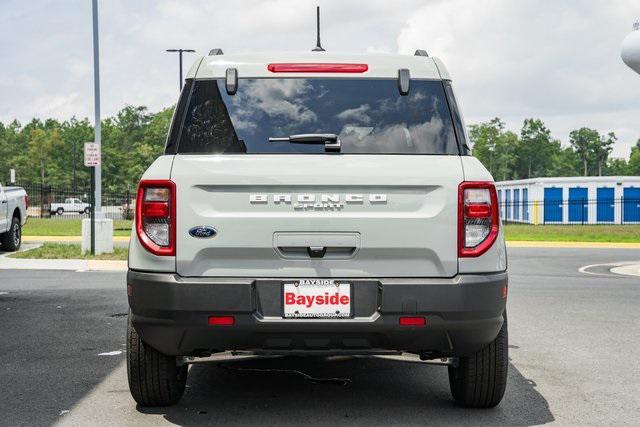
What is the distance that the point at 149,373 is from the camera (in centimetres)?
491

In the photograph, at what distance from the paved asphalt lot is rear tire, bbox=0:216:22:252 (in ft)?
34.6

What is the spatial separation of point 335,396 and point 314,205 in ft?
5.48

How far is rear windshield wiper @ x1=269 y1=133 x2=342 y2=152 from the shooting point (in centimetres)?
452

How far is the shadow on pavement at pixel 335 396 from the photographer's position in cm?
493

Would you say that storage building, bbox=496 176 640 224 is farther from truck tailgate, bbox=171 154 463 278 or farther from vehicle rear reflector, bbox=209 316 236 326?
vehicle rear reflector, bbox=209 316 236 326

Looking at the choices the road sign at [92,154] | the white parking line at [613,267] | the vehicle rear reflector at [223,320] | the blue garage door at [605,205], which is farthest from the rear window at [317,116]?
the blue garage door at [605,205]

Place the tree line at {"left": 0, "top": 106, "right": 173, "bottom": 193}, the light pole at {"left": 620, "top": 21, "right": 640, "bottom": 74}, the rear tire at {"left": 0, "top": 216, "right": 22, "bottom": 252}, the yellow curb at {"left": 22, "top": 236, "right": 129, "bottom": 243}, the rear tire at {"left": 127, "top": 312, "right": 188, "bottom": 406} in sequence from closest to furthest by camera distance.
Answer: the rear tire at {"left": 127, "top": 312, "right": 188, "bottom": 406} → the rear tire at {"left": 0, "top": 216, "right": 22, "bottom": 252} → the yellow curb at {"left": 22, "top": 236, "right": 129, "bottom": 243} → the light pole at {"left": 620, "top": 21, "right": 640, "bottom": 74} → the tree line at {"left": 0, "top": 106, "right": 173, "bottom": 193}

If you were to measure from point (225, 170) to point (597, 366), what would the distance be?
3793 mm

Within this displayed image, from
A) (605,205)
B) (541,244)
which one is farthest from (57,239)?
(605,205)

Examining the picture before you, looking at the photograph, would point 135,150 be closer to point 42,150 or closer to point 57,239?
point 42,150

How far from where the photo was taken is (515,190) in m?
53.9

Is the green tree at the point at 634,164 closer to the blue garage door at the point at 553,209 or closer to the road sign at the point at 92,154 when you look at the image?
the blue garage door at the point at 553,209

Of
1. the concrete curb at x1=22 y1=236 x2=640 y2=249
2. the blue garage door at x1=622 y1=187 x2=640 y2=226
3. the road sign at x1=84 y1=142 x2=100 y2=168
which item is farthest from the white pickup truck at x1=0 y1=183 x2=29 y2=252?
the blue garage door at x1=622 y1=187 x2=640 y2=226

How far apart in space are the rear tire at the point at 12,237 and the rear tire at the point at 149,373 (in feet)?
52.9
